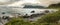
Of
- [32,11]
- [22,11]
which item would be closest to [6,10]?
[22,11]

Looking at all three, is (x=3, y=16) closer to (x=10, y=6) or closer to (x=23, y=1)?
(x=10, y=6)

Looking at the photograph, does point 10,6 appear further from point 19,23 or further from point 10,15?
point 19,23

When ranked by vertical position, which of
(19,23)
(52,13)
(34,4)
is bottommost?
(19,23)

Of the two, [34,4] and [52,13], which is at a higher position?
[34,4]

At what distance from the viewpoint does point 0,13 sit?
1.83 m

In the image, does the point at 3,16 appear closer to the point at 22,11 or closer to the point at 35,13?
the point at 22,11

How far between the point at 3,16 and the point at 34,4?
0.43 meters

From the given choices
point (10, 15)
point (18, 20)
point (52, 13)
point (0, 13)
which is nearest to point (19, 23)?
point (18, 20)

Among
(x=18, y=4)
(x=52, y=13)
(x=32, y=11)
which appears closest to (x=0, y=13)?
(x=18, y=4)

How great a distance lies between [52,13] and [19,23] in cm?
44

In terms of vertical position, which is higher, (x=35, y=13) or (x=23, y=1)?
(x=23, y=1)

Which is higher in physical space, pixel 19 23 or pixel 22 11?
pixel 22 11

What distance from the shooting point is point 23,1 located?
1.85 metres

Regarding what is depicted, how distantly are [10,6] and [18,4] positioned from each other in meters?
0.11
